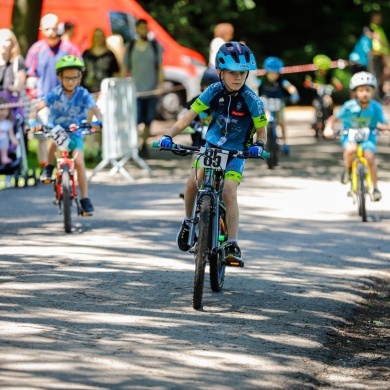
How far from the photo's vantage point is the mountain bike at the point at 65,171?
12.9 meters

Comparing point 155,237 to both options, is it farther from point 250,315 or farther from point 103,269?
point 250,315

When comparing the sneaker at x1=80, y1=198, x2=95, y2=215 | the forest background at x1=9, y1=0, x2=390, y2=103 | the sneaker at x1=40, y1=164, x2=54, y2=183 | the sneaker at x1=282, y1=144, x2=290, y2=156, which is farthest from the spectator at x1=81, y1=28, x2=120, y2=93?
the forest background at x1=9, y1=0, x2=390, y2=103

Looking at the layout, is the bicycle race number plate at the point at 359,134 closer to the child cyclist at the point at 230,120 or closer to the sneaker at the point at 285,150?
the child cyclist at the point at 230,120

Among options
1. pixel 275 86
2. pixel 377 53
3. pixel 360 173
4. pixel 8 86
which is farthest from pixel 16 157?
pixel 377 53

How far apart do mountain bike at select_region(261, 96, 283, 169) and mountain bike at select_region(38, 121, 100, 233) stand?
6.81 m

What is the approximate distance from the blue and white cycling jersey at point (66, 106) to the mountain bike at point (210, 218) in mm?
4093

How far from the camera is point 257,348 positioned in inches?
311

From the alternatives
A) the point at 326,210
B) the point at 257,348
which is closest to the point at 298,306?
the point at 257,348

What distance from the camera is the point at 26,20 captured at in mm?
21953

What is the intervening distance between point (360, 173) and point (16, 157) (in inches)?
198

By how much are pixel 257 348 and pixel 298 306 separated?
1.58 metres

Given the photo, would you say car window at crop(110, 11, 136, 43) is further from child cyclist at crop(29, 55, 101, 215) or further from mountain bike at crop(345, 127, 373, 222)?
child cyclist at crop(29, 55, 101, 215)

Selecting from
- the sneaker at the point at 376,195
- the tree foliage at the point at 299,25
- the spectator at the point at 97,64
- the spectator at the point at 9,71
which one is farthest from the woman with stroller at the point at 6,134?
the tree foliage at the point at 299,25

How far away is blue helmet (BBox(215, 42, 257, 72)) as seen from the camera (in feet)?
31.4
